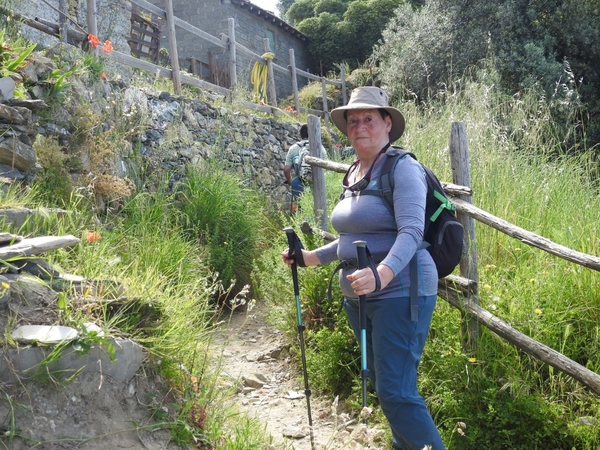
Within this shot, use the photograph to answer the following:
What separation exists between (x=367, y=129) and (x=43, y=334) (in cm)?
174

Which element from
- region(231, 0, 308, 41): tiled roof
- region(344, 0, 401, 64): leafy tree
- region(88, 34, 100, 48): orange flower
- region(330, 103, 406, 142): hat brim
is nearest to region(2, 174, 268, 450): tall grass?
region(330, 103, 406, 142): hat brim

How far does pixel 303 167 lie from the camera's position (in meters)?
7.82

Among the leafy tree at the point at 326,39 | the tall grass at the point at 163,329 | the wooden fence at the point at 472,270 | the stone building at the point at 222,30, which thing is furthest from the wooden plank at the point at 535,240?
the leafy tree at the point at 326,39

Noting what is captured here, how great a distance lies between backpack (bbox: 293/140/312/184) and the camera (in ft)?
25.5

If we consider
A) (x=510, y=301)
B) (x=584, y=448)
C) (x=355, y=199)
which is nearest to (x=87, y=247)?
(x=355, y=199)

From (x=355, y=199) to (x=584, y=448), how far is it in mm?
1687

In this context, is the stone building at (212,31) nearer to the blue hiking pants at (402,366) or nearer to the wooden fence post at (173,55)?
the wooden fence post at (173,55)

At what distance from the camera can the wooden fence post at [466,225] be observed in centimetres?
343

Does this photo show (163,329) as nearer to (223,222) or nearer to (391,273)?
(391,273)

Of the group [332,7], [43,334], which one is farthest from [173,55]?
[332,7]

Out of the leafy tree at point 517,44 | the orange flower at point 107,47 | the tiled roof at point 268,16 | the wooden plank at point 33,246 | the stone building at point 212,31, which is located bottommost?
the wooden plank at point 33,246

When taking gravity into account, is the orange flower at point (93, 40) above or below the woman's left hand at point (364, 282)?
above

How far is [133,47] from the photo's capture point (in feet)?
49.0

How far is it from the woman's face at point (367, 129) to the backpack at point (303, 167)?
4.88m
